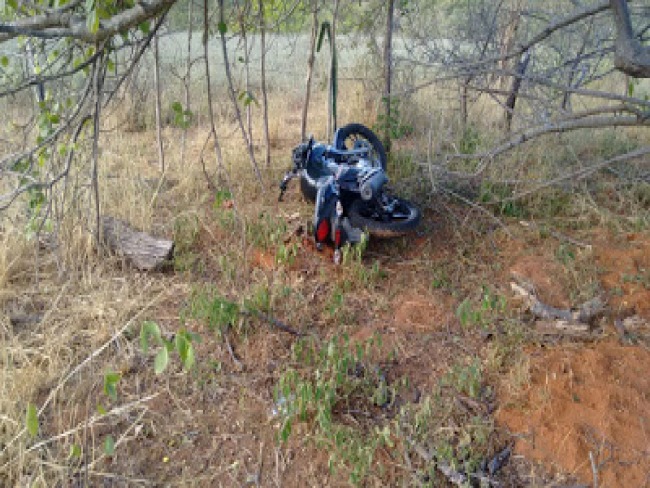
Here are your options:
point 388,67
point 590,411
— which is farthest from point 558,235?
point 388,67

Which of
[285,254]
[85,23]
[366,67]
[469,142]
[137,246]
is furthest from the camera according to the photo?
[366,67]

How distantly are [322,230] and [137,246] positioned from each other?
53.3 inches

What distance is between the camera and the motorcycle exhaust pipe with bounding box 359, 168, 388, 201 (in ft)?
13.1

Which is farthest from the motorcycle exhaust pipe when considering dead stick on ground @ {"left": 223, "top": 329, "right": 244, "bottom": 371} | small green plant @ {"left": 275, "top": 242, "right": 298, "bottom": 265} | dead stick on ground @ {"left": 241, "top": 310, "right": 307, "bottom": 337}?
dead stick on ground @ {"left": 223, "top": 329, "right": 244, "bottom": 371}

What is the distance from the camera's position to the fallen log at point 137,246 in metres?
3.95

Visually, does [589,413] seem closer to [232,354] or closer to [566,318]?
[566,318]

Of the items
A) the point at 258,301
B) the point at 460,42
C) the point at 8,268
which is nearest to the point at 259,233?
the point at 258,301

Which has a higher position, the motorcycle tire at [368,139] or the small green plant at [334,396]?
the motorcycle tire at [368,139]

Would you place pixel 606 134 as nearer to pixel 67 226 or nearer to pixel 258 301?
pixel 258 301

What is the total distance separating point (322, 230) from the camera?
13.0 feet

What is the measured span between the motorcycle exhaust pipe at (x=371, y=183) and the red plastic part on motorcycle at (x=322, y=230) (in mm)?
340

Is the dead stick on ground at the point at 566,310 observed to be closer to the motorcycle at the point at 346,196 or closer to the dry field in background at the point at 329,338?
the dry field in background at the point at 329,338

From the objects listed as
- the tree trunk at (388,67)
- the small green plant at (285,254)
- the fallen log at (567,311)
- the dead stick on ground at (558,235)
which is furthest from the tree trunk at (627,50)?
the tree trunk at (388,67)

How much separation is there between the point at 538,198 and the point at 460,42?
2.83m
